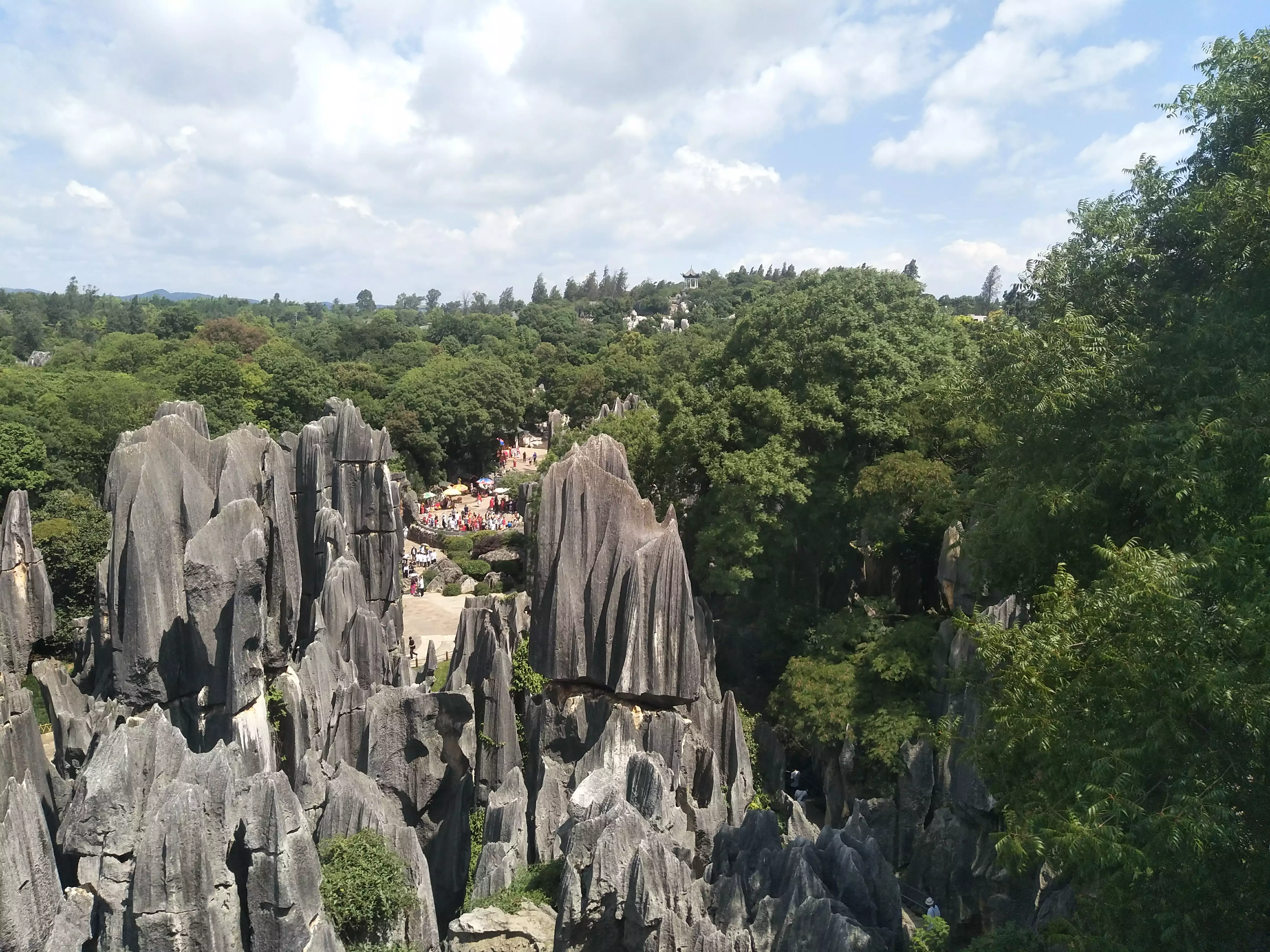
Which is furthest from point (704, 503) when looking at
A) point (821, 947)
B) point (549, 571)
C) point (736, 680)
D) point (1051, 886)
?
point (821, 947)

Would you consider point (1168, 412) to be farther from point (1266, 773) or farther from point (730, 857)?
point (730, 857)

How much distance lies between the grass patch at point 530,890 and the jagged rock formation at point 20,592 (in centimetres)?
1160

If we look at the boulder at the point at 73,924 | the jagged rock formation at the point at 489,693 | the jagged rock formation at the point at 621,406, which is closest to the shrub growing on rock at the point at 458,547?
the jagged rock formation at the point at 621,406

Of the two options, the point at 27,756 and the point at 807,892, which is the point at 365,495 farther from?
the point at 807,892

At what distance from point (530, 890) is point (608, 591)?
412 centimetres

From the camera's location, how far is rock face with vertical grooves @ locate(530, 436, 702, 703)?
40.2 ft

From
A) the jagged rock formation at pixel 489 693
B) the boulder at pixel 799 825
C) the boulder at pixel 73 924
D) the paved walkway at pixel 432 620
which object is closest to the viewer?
the boulder at pixel 73 924

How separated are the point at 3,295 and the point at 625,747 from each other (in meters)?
143

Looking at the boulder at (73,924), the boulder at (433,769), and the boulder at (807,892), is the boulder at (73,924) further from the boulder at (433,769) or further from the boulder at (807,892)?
the boulder at (807,892)

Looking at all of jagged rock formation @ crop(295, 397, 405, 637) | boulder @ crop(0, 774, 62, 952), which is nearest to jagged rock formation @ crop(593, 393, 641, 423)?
jagged rock formation @ crop(295, 397, 405, 637)

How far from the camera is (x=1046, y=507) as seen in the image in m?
10.9

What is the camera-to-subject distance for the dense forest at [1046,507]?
6156 mm

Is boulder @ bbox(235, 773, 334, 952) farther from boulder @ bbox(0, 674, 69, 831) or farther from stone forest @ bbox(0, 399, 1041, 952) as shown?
boulder @ bbox(0, 674, 69, 831)

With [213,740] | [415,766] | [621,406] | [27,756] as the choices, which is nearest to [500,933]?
[415,766]
